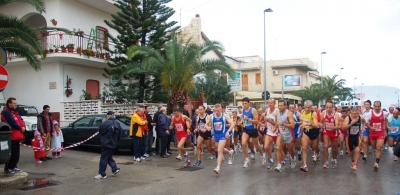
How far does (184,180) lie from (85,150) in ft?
24.2

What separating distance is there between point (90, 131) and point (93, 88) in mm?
8779

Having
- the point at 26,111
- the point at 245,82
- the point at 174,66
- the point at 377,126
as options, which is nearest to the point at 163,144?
the point at 174,66

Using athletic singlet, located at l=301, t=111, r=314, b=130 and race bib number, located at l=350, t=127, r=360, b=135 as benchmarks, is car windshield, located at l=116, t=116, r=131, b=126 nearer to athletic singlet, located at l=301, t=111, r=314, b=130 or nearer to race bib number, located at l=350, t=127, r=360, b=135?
athletic singlet, located at l=301, t=111, r=314, b=130

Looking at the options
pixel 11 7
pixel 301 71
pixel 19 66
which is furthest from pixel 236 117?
pixel 301 71

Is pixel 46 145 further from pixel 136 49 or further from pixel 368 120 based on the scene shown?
pixel 368 120

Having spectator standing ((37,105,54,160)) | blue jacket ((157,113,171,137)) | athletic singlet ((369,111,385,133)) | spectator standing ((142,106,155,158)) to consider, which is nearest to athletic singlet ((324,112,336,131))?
athletic singlet ((369,111,385,133))

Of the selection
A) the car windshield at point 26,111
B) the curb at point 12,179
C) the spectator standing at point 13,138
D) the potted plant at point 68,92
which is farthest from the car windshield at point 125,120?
the potted plant at point 68,92

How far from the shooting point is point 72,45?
1969cm

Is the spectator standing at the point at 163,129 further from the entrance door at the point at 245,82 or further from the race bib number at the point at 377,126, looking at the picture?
the entrance door at the point at 245,82

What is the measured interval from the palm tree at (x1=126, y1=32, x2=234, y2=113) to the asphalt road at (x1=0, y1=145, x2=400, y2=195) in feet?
20.0

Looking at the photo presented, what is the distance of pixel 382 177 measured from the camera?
9.49 metres

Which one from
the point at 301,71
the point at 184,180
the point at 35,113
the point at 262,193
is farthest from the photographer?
the point at 301,71

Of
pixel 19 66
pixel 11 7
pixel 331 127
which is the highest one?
pixel 11 7

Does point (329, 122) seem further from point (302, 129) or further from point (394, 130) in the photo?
point (394, 130)
